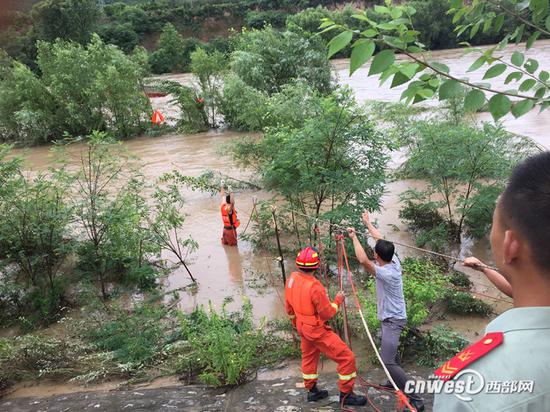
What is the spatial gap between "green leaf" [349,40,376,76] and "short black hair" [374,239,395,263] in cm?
244

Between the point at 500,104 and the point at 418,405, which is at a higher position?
the point at 500,104

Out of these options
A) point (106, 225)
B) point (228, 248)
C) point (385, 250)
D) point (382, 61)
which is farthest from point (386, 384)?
point (228, 248)

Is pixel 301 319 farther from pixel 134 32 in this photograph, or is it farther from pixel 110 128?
pixel 134 32

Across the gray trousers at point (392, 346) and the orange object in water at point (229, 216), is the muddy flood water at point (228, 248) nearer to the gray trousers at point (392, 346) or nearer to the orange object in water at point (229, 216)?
the orange object in water at point (229, 216)

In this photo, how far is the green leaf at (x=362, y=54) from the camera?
1496mm

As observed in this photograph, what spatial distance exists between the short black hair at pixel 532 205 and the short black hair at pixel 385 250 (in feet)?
8.68

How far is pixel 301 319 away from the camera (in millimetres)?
3922

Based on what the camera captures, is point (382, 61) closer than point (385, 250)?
Yes

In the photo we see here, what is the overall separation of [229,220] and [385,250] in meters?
4.79

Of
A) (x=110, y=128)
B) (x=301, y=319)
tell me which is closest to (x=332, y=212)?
(x=301, y=319)

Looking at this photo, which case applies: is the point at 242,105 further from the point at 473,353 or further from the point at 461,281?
the point at 473,353

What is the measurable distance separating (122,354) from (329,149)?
373cm

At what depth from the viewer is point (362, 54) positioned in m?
1.51

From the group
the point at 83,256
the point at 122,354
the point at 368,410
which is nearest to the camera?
the point at 368,410
